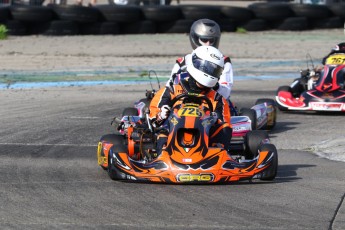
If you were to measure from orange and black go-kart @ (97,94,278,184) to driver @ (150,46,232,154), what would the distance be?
0.18 m

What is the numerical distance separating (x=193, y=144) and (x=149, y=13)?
50.0ft

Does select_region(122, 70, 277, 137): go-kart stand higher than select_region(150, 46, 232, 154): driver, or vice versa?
select_region(150, 46, 232, 154): driver

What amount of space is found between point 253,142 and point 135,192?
5.35 feet

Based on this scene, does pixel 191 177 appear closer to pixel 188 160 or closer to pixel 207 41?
pixel 188 160

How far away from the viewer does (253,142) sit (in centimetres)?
895

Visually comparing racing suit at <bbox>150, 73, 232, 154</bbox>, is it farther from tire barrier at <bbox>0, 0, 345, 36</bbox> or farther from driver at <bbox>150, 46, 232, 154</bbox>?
tire barrier at <bbox>0, 0, 345, 36</bbox>

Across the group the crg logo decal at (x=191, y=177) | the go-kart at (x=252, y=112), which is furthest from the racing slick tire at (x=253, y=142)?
the crg logo decal at (x=191, y=177)

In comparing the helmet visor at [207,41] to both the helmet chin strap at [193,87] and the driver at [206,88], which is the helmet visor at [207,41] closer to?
the driver at [206,88]

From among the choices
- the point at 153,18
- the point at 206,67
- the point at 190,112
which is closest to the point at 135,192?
the point at 190,112

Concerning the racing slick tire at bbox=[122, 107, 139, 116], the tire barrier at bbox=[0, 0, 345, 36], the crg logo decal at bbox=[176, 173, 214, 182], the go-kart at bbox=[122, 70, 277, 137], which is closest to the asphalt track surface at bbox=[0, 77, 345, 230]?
the crg logo decal at bbox=[176, 173, 214, 182]

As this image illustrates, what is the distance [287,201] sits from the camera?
24.3ft

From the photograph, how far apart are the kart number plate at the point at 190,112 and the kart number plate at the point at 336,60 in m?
5.40

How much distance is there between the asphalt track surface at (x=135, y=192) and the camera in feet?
21.9

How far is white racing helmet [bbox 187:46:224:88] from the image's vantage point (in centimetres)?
880
